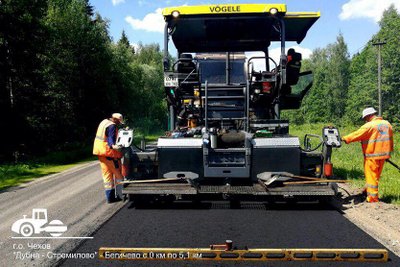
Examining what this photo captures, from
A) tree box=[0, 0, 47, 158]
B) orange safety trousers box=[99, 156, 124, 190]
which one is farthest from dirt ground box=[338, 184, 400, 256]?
tree box=[0, 0, 47, 158]

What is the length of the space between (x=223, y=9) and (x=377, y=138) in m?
3.16

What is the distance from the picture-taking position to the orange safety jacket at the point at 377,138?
579 centimetres

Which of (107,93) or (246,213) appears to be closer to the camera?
(246,213)

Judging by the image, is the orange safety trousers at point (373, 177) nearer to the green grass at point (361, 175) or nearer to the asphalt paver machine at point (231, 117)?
the green grass at point (361, 175)

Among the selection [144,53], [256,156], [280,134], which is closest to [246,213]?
[256,156]

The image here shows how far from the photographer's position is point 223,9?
19.7 ft

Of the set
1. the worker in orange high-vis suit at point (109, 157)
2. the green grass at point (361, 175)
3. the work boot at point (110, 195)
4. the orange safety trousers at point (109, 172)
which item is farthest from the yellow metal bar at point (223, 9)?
the green grass at point (361, 175)

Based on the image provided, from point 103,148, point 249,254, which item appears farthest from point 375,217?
point 103,148

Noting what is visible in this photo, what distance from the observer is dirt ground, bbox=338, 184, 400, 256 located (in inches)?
165

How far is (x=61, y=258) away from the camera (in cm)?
371

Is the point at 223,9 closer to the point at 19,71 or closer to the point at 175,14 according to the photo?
the point at 175,14

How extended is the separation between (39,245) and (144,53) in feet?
175

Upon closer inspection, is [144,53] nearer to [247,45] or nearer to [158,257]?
[247,45]
